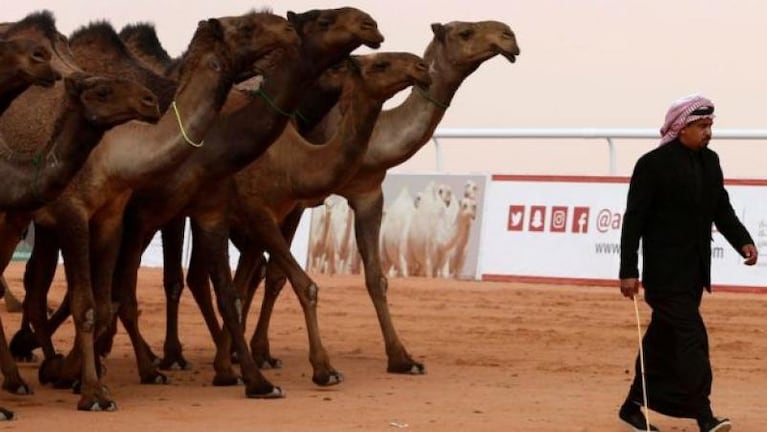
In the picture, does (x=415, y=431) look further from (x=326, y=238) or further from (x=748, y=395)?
(x=326, y=238)

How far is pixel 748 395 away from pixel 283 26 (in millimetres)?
3936

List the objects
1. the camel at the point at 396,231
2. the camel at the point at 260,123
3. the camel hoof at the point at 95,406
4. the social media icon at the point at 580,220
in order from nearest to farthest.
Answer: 1. the camel hoof at the point at 95,406
2. the camel at the point at 260,123
3. the social media icon at the point at 580,220
4. the camel at the point at 396,231

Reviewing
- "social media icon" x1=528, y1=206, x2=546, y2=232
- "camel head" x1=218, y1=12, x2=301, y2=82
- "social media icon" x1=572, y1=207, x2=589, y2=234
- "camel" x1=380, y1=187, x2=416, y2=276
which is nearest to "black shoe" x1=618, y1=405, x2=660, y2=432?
"camel head" x1=218, y1=12, x2=301, y2=82

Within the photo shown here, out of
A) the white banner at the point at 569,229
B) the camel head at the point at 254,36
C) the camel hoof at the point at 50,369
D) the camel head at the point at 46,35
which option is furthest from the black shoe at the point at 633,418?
the white banner at the point at 569,229

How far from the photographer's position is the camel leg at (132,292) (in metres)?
15.0

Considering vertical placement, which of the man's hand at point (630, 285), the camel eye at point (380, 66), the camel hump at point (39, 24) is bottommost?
the man's hand at point (630, 285)

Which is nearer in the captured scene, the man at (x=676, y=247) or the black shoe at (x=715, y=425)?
the black shoe at (x=715, y=425)

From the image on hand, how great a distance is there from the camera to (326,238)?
25000mm

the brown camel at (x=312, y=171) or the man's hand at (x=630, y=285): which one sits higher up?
the brown camel at (x=312, y=171)

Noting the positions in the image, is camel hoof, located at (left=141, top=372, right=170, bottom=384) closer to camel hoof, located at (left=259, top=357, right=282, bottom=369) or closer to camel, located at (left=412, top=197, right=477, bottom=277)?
camel hoof, located at (left=259, top=357, right=282, bottom=369)

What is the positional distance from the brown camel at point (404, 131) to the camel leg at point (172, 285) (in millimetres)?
602

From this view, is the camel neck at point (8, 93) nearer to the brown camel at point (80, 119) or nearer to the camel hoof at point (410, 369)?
Result: the brown camel at point (80, 119)

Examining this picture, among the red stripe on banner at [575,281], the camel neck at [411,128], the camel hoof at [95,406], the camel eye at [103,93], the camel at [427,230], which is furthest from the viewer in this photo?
the camel at [427,230]

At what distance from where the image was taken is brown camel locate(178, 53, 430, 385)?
15.3 meters
